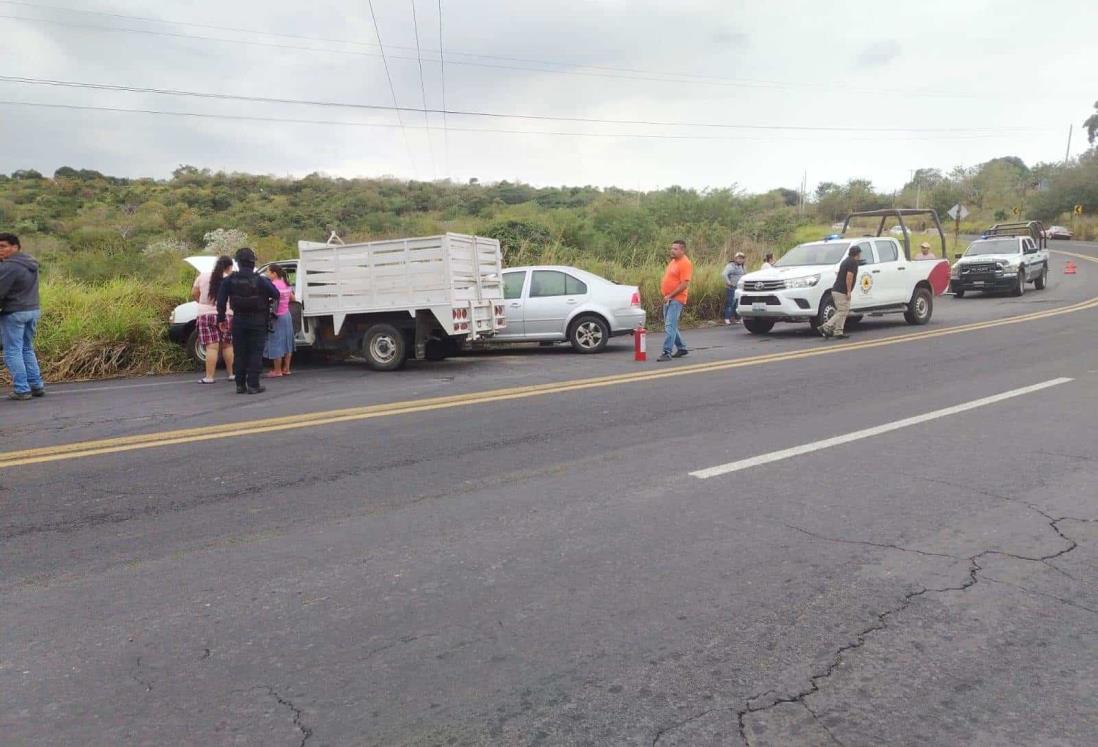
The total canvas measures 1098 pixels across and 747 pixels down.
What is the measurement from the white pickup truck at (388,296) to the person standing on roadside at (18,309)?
7.59 ft

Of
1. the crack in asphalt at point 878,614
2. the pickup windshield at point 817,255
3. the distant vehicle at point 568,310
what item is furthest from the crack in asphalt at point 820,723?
the pickup windshield at point 817,255

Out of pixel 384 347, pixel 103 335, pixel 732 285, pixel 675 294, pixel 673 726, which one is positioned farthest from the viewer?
pixel 732 285

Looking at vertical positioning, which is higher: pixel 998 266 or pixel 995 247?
pixel 995 247

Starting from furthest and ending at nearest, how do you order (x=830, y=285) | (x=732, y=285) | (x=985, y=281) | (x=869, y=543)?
(x=985, y=281), (x=732, y=285), (x=830, y=285), (x=869, y=543)

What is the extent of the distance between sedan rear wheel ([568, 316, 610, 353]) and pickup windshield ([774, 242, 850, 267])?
449 cm

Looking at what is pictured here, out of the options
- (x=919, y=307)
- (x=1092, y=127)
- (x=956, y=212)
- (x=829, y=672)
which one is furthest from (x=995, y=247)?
(x=1092, y=127)

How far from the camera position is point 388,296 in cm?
1183

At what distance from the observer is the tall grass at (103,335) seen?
40.8ft

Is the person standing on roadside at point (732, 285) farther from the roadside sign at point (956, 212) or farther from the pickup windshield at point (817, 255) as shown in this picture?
the roadside sign at point (956, 212)

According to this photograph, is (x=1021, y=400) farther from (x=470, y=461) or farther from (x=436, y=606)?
(x=436, y=606)

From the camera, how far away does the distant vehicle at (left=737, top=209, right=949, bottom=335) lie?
48.1ft

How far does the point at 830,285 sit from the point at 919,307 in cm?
321

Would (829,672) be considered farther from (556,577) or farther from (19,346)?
(19,346)

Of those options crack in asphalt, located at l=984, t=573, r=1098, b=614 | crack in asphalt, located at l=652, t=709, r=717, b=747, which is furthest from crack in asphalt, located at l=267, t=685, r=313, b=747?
crack in asphalt, located at l=984, t=573, r=1098, b=614
